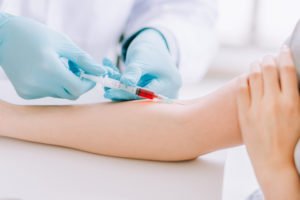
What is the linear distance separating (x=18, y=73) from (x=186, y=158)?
350 millimetres

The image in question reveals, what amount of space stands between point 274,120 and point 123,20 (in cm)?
70

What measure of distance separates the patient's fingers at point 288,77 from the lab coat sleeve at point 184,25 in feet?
1.77

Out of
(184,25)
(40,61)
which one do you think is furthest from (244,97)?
(184,25)

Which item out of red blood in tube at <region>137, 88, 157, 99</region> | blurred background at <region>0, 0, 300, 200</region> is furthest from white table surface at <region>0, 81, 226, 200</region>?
blurred background at <region>0, 0, 300, 200</region>

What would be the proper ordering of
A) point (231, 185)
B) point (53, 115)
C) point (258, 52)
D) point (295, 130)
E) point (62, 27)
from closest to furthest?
point (295, 130) < point (53, 115) < point (231, 185) < point (62, 27) < point (258, 52)

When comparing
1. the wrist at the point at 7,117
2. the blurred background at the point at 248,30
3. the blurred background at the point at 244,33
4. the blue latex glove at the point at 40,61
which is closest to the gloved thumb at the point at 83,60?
the blue latex glove at the point at 40,61

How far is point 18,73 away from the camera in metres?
0.99

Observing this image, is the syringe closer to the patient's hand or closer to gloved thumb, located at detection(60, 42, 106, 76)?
gloved thumb, located at detection(60, 42, 106, 76)

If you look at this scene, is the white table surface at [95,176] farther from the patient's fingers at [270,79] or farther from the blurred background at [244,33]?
the blurred background at [244,33]

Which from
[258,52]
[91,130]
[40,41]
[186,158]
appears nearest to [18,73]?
[40,41]

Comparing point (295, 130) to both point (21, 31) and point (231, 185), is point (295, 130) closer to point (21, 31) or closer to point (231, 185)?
point (231, 185)

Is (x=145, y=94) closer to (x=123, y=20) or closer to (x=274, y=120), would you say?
(x=274, y=120)

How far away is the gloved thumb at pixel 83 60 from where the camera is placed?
95cm

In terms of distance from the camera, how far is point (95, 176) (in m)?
0.83
